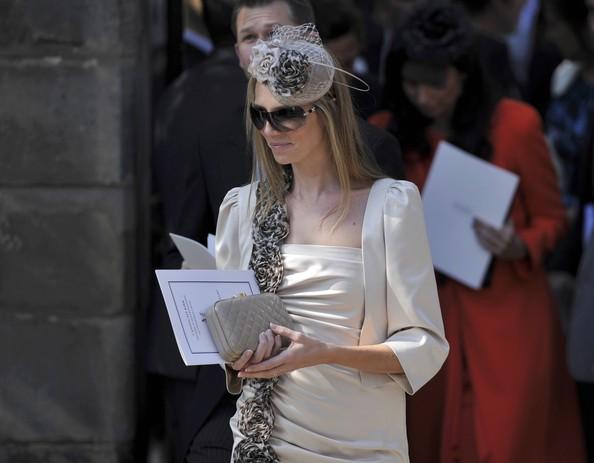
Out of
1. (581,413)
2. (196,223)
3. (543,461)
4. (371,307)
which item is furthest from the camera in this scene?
(581,413)

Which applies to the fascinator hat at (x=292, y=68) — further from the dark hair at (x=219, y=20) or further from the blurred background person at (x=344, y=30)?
the blurred background person at (x=344, y=30)

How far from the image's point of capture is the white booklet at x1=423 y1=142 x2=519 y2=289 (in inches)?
173

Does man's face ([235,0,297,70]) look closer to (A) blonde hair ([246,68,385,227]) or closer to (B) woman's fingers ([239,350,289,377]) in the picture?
(A) blonde hair ([246,68,385,227])

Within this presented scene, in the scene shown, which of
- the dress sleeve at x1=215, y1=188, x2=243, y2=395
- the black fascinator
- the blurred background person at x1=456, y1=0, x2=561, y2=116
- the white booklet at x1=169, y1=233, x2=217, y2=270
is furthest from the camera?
the blurred background person at x1=456, y1=0, x2=561, y2=116

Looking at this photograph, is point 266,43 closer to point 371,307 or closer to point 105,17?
point 371,307

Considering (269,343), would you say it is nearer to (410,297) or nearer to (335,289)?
(335,289)

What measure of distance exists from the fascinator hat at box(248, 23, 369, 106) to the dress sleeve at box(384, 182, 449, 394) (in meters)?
0.32

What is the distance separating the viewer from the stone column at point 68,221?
4.12 m

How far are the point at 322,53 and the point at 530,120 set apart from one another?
179 centimetres

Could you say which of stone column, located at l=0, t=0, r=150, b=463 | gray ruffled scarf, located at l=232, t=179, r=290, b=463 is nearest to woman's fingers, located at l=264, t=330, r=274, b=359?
gray ruffled scarf, located at l=232, t=179, r=290, b=463

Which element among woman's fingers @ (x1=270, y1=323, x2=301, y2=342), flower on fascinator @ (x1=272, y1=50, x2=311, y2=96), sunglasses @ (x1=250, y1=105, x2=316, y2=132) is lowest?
woman's fingers @ (x1=270, y1=323, x2=301, y2=342)

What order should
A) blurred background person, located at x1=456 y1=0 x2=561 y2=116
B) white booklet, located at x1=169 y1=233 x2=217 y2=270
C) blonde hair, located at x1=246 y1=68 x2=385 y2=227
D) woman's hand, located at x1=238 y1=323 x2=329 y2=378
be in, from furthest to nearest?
blurred background person, located at x1=456 y1=0 x2=561 y2=116 < white booklet, located at x1=169 y1=233 x2=217 y2=270 < blonde hair, located at x1=246 y1=68 x2=385 y2=227 < woman's hand, located at x1=238 y1=323 x2=329 y2=378

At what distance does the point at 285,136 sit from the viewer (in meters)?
2.91

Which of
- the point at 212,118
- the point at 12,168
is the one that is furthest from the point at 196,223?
the point at 12,168
